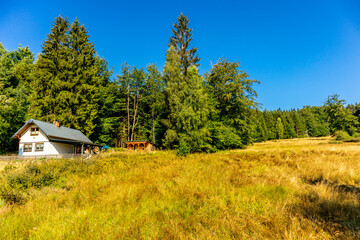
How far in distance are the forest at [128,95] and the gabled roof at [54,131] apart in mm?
2542

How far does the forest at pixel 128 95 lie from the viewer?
1078 inches

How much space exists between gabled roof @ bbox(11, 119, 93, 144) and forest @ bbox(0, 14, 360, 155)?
2.54 metres

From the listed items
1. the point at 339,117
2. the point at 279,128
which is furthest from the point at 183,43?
the point at 279,128

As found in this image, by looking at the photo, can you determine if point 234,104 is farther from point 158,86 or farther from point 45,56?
point 45,56

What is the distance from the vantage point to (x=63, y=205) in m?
5.19

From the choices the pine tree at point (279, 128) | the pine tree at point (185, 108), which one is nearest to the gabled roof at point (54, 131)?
the pine tree at point (185, 108)

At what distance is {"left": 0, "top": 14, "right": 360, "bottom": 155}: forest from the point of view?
1078 inches

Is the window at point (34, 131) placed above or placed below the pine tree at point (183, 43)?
below

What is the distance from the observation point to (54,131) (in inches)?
1054

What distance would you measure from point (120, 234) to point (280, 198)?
433 centimetres

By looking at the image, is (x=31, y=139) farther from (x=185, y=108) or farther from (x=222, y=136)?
(x=222, y=136)

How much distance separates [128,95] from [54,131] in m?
19.7

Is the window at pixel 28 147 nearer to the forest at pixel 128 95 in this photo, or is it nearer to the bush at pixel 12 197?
the forest at pixel 128 95

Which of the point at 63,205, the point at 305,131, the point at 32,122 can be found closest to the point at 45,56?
the point at 32,122
